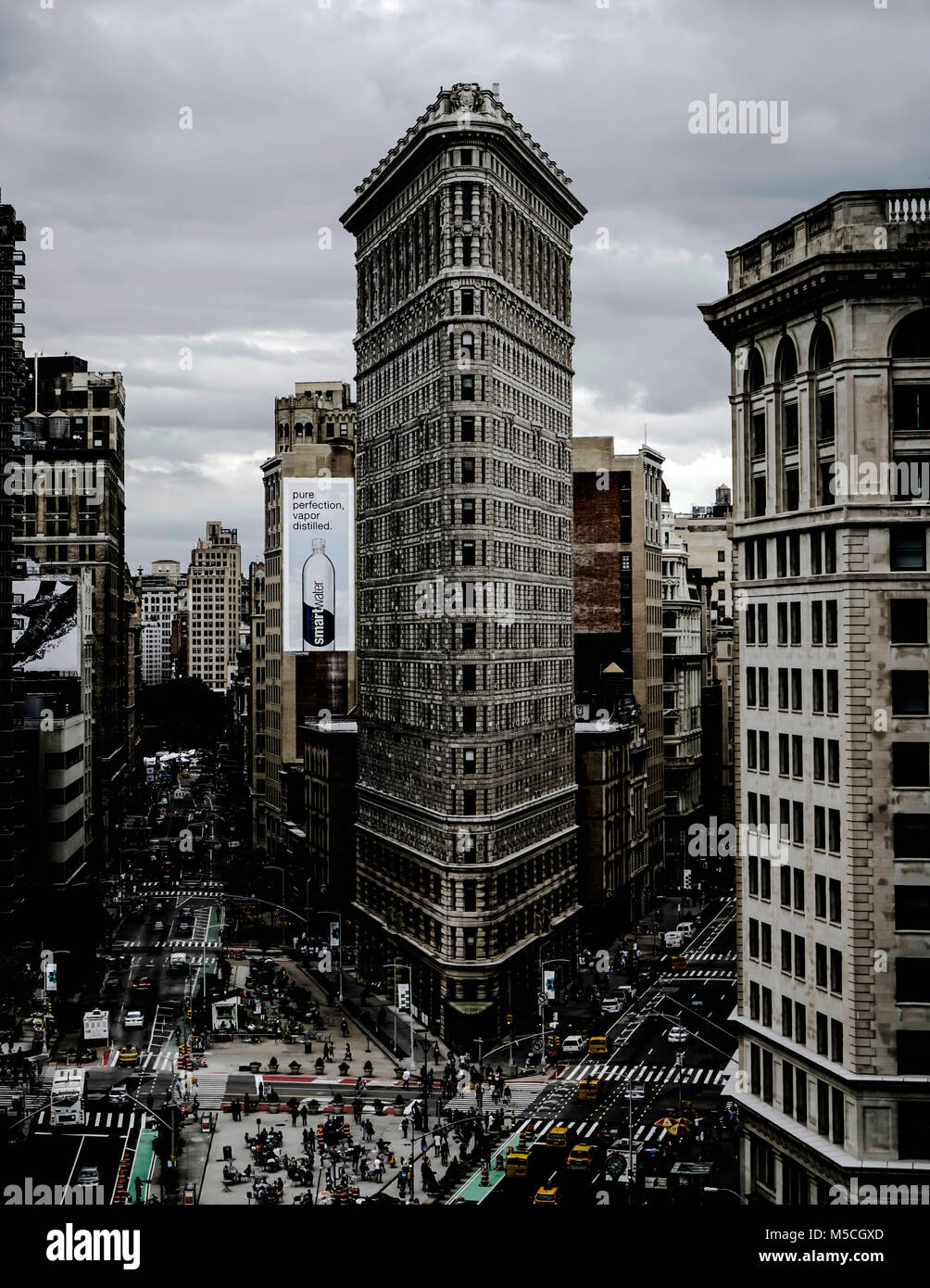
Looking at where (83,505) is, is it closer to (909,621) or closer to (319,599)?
(319,599)

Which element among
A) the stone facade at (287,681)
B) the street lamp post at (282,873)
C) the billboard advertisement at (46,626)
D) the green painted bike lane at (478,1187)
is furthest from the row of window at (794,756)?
the stone facade at (287,681)

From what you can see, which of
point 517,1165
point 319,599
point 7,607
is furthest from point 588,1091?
point 7,607

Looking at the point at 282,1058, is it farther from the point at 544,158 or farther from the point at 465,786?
the point at 544,158

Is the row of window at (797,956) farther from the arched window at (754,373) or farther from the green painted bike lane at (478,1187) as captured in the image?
the arched window at (754,373)

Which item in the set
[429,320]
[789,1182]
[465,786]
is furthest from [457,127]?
[789,1182]
